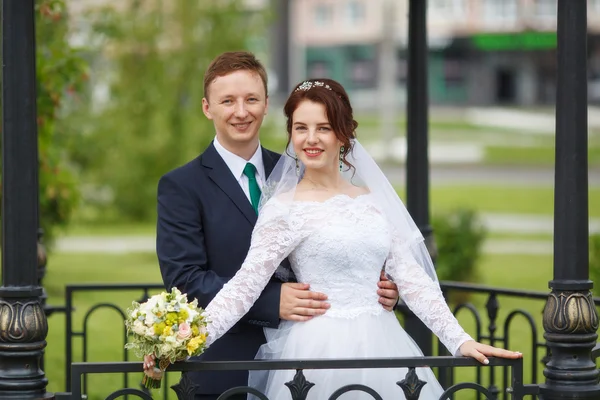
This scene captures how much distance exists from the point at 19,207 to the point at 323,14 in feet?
194

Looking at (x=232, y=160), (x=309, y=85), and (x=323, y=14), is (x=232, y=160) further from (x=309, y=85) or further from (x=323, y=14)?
(x=323, y=14)

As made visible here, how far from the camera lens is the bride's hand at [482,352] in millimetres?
3857

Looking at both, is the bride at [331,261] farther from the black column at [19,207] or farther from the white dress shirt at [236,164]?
the black column at [19,207]

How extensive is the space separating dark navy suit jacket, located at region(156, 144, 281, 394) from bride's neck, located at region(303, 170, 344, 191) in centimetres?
25

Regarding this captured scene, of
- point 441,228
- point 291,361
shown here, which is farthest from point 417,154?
point 441,228

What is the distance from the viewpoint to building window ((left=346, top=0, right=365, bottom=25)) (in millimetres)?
60562

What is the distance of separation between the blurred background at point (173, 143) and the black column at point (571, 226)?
2.47 metres

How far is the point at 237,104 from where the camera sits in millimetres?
4145

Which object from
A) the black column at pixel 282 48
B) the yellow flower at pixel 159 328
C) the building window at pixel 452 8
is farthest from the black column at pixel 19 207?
the building window at pixel 452 8

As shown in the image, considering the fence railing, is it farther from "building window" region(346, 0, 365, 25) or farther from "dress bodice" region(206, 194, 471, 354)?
"building window" region(346, 0, 365, 25)

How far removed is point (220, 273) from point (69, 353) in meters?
2.80

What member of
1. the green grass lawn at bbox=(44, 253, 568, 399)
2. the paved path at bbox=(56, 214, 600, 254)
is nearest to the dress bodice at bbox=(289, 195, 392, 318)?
the green grass lawn at bbox=(44, 253, 568, 399)

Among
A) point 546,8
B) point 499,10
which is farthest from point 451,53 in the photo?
point 546,8

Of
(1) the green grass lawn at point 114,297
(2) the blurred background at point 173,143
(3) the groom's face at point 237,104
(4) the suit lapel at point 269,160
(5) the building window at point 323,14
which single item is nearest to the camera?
(3) the groom's face at point 237,104
